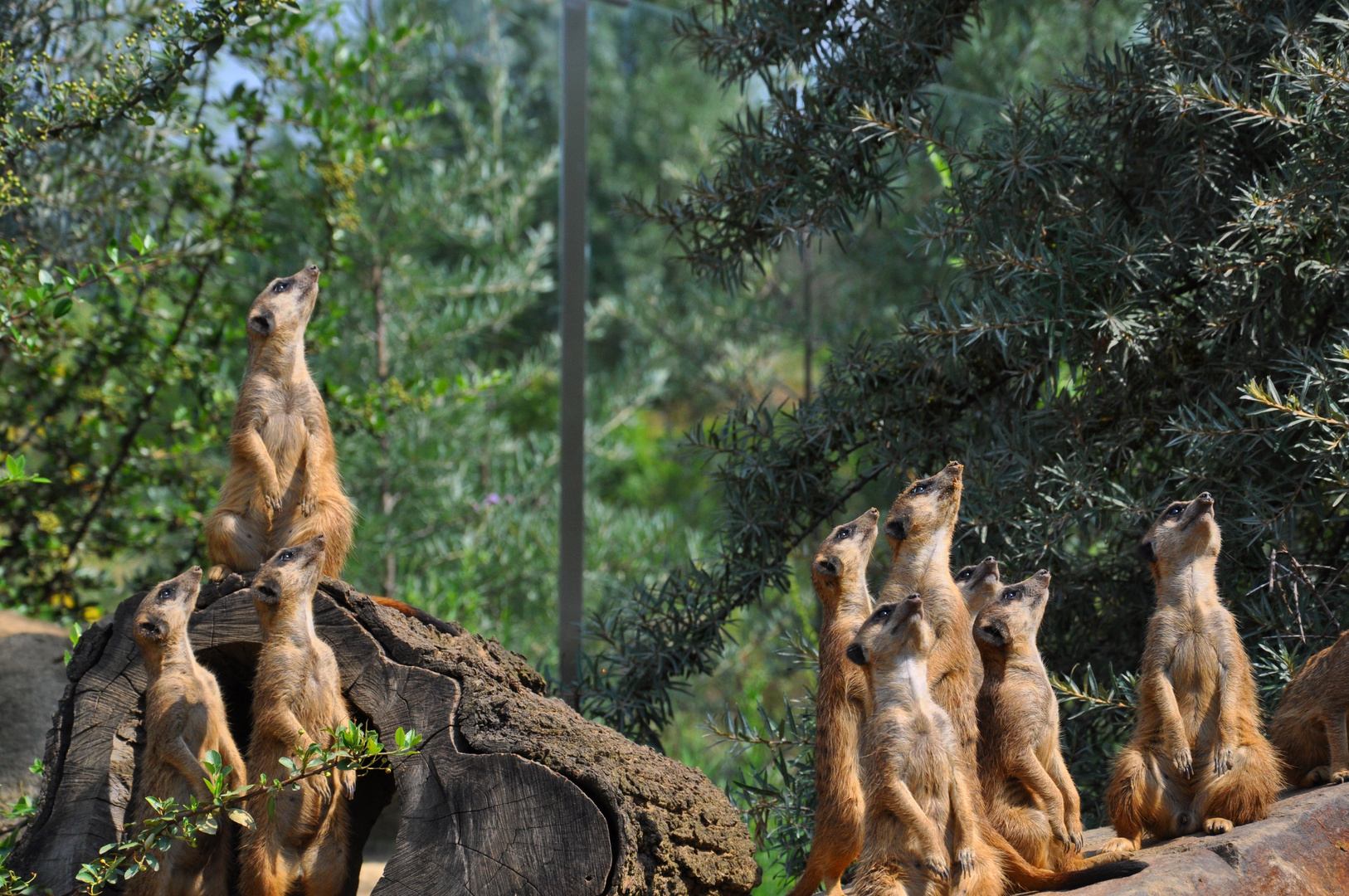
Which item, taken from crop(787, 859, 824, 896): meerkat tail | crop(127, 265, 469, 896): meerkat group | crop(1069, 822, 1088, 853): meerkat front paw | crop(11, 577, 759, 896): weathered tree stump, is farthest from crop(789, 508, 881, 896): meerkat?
crop(127, 265, 469, 896): meerkat group

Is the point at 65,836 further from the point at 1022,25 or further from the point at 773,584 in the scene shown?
the point at 1022,25

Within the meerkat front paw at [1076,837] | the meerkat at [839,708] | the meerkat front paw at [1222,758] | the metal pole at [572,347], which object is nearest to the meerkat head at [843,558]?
the meerkat at [839,708]

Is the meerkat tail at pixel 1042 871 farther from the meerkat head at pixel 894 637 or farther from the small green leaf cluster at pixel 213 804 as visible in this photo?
the small green leaf cluster at pixel 213 804

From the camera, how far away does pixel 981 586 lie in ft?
7.62

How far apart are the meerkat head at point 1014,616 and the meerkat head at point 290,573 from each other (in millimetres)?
1472

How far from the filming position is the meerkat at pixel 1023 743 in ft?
6.79

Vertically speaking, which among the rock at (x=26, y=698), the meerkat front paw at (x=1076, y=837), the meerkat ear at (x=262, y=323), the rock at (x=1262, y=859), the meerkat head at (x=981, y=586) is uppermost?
the meerkat ear at (x=262, y=323)

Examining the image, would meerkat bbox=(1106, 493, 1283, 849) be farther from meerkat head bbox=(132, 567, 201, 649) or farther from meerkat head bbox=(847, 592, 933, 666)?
meerkat head bbox=(132, 567, 201, 649)

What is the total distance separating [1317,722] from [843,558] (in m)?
1.22

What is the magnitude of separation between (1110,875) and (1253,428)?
1.22 m

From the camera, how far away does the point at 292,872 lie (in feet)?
7.23

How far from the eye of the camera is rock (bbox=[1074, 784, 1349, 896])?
6.00ft

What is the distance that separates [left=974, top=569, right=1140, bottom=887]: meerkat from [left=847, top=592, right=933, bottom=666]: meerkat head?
30 centimetres

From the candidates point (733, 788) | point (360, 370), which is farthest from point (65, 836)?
point (360, 370)
